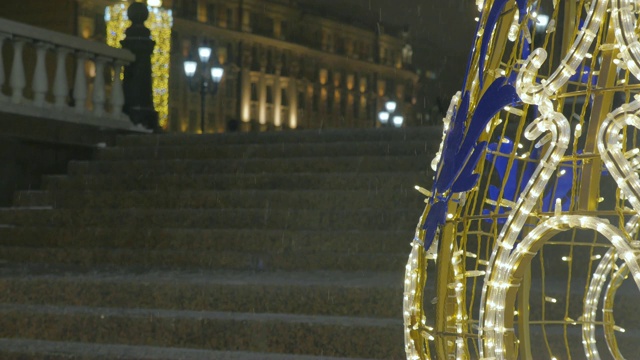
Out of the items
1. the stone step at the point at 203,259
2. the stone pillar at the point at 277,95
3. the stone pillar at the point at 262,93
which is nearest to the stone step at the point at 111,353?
the stone step at the point at 203,259

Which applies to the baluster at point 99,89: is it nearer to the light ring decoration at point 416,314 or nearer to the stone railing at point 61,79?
the stone railing at point 61,79

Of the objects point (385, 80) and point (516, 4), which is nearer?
point (516, 4)

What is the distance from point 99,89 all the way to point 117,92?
451mm

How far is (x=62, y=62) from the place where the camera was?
9.11 meters

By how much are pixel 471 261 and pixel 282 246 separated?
1.17 metres

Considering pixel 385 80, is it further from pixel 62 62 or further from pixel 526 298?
pixel 526 298

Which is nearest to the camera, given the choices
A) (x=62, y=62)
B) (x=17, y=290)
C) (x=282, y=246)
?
(x=17, y=290)

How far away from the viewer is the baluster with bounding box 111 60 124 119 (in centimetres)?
973

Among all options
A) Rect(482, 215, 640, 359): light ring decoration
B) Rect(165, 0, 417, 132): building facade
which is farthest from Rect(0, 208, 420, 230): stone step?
Rect(165, 0, 417, 132): building facade

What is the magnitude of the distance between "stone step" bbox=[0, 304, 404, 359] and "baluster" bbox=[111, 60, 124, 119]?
15.5ft

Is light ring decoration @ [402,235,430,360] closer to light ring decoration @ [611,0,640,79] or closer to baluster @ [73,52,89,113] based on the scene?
light ring decoration @ [611,0,640,79]

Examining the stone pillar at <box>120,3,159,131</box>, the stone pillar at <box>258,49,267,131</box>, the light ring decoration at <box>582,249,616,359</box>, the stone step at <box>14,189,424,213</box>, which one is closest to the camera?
the light ring decoration at <box>582,249,616,359</box>

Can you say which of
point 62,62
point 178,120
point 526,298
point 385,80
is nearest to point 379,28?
point 385,80

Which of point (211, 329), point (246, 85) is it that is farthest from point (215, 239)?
point (246, 85)
